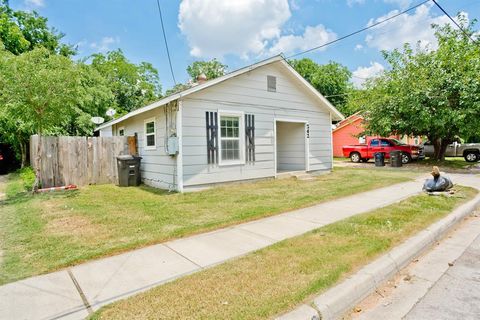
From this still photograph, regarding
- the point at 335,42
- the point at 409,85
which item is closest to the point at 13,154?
the point at 335,42

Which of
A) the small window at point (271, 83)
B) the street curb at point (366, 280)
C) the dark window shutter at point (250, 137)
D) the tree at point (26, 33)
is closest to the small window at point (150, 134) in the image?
the dark window shutter at point (250, 137)

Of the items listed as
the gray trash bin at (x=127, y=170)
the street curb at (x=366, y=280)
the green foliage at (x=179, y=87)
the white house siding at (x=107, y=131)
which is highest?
the green foliage at (x=179, y=87)

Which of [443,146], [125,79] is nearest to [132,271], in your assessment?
[443,146]

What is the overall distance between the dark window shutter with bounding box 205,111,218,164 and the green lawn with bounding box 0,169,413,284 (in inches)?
41.8

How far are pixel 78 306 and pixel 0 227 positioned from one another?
4.03 m

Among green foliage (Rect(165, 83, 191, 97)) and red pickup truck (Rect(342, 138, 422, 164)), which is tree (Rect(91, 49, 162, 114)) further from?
red pickup truck (Rect(342, 138, 422, 164))

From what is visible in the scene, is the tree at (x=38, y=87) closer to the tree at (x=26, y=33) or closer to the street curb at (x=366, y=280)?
the street curb at (x=366, y=280)

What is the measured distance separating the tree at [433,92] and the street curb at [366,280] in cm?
1154

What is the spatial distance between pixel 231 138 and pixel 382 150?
525 inches

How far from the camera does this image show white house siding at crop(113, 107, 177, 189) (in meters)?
9.12

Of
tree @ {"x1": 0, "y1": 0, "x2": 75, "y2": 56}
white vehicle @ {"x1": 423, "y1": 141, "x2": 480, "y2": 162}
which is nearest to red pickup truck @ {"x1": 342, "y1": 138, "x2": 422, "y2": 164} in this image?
white vehicle @ {"x1": 423, "y1": 141, "x2": 480, "y2": 162}

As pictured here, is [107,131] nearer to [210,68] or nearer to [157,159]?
[157,159]

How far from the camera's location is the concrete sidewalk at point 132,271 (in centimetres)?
264

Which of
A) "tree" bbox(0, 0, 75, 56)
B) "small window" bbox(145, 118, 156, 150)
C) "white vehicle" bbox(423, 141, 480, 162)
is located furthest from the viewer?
"tree" bbox(0, 0, 75, 56)
